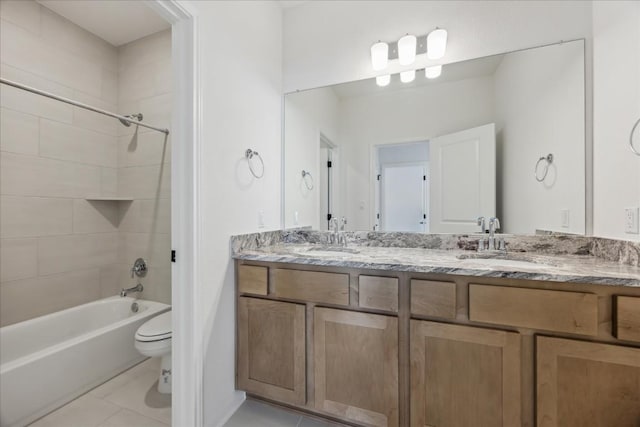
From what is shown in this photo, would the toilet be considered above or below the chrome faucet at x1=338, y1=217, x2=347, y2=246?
below

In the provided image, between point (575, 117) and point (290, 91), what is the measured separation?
1.80 meters

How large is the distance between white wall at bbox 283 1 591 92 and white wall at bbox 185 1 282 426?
11.4 inches

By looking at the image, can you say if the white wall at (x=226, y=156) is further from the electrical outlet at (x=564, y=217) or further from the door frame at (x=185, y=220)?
the electrical outlet at (x=564, y=217)

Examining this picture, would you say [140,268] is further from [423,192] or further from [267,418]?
[423,192]

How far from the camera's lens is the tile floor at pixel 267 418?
4.74ft

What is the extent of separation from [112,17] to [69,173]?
4.21 ft

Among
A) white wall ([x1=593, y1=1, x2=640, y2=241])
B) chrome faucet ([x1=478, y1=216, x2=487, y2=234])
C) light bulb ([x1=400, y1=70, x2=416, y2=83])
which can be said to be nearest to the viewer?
white wall ([x1=593, y1=1, x2=640, y2=241])

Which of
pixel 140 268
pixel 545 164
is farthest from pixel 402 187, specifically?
pixel 140 268

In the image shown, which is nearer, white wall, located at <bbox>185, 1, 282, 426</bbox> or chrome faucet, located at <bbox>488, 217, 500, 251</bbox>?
white wall, located at <bbox>185, 1, 282, 426</bbox>

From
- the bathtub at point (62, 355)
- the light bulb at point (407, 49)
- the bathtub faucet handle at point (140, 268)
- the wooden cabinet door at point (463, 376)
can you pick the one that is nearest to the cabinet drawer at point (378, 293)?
the wooden cabinet door at point (463, 376)

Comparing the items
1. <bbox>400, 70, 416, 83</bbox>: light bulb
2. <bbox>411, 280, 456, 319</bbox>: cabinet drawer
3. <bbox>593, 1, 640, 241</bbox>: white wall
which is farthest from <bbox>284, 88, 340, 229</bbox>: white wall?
<bbox>593, 1, 640, 241</bbox>: white wall

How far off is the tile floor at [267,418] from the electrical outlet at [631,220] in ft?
5.41

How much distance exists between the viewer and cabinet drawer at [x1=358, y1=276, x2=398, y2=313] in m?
1.23

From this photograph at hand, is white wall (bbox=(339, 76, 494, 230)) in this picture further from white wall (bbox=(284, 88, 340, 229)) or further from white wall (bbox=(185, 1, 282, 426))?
white wall (bbox=(185, 1, 282, 426))
